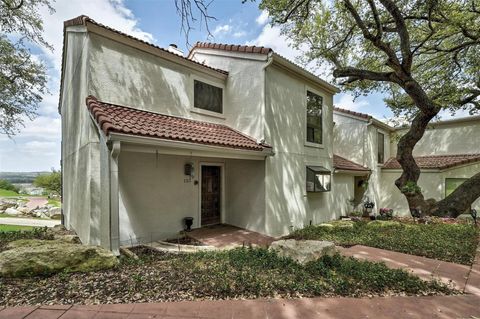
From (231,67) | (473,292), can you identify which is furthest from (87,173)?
(473,292)

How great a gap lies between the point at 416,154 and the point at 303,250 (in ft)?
54.4


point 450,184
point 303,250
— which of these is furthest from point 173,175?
point 450,184

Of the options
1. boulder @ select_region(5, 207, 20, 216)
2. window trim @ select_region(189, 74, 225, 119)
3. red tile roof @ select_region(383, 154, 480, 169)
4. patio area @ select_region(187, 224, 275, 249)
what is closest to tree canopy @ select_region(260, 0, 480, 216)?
red tile roof @ select_region(383, 154, 480, 169)

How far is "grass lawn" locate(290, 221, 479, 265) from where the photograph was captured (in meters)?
5.99

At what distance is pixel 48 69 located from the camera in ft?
42.3

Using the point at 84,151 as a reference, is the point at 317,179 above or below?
below

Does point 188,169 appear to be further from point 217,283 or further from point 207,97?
point 217,283

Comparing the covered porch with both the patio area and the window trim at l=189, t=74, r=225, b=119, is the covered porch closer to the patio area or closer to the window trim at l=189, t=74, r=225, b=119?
the patio area

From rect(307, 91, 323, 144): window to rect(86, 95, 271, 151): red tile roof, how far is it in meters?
3.40

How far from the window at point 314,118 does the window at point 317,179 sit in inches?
52.6

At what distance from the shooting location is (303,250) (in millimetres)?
4965

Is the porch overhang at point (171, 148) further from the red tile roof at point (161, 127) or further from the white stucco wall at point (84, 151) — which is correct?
the white stucco wall at point (84, 151)

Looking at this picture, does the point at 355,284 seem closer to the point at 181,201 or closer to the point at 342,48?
the point at 181,201

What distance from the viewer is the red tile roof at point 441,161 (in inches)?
546
